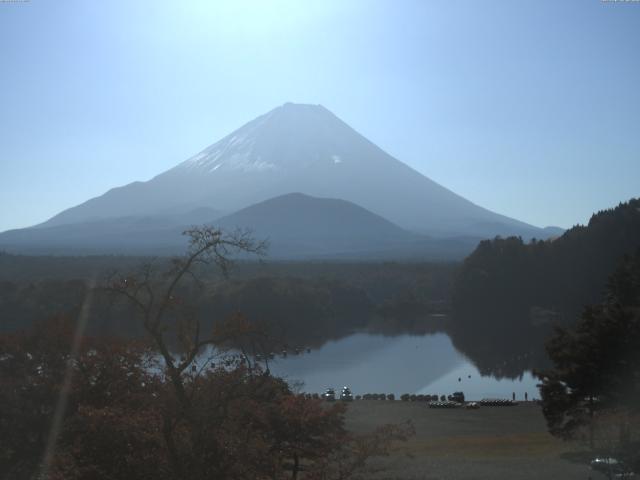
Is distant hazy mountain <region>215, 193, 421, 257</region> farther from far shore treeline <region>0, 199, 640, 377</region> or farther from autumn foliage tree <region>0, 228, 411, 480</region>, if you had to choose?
autumn foliage tree <region>0, 228, 411, 480</region>

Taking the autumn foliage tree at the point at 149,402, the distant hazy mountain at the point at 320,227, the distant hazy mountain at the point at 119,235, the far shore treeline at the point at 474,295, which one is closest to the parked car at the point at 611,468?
the autumn foliage tree at the point at 149,402

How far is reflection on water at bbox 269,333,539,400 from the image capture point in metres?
19.3

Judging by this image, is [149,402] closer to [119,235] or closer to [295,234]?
[119,235]

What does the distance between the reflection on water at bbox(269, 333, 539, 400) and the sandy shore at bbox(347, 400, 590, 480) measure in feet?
8.85

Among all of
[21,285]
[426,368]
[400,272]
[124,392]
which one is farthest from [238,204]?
[124,392]

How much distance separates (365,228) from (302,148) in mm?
15788

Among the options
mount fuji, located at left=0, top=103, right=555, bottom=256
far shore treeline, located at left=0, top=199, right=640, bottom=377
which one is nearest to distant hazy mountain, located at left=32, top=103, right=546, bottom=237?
mount fuji, located at left=0, top=103, right=555, bottom=256

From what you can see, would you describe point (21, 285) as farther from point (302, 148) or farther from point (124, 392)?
point (302, 148)

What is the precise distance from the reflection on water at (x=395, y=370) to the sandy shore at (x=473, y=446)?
2698 mm

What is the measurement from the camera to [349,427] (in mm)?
13016

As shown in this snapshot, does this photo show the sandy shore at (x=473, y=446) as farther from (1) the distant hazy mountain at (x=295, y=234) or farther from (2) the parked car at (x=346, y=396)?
(1) the distant hazy mountain at (x=295, y=234)

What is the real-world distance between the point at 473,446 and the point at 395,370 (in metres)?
11.2

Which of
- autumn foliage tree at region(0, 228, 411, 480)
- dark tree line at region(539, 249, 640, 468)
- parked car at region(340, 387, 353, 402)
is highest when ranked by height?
autumn foliage tree at region(0, 228, 411, 480)

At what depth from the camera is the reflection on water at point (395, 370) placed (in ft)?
63.3
